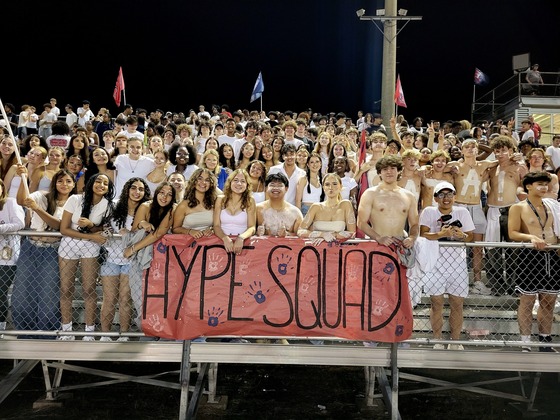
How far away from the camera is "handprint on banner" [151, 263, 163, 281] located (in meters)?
5.12

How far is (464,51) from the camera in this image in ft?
123

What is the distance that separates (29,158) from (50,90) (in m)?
27.9

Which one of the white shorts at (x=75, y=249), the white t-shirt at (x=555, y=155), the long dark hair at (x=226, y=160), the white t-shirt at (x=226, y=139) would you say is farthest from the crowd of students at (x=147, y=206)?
the white t-shirt at (x=555, y=155)

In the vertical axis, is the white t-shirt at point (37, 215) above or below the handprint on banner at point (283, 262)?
above

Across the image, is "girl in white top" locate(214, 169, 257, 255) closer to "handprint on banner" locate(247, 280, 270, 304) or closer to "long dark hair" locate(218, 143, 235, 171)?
"handprint on banner" locate(247, 280, 270, 304)

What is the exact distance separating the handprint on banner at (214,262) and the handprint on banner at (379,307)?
150cm

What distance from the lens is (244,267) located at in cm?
514

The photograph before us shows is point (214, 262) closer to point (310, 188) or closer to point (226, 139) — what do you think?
point (310, 188)

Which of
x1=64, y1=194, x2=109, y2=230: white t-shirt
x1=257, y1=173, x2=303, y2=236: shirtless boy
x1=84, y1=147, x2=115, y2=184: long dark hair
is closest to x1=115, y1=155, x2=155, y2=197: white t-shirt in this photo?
x1=84, y1=147, x2=115, y2=184: long dark hair

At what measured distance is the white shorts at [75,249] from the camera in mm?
5645

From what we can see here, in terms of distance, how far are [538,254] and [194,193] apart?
3848 millimetres

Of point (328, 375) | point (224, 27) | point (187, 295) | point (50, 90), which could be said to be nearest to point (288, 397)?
point (328, 375)

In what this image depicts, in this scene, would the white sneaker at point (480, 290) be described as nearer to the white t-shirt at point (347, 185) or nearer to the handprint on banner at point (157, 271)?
the white t-shirt at point (347, 185)

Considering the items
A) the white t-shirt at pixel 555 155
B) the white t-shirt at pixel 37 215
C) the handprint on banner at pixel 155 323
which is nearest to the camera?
the handprint on banner at pixel 155 323
